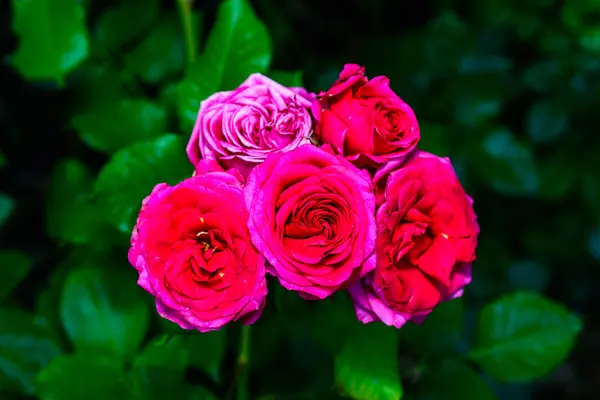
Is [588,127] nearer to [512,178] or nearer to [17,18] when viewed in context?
[512,178]

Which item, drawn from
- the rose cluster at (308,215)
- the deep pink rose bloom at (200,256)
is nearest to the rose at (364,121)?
the rose cluster at (308,215)

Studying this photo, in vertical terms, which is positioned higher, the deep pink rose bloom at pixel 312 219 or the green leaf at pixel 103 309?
the deep pink rose bloom at pixel 312 219

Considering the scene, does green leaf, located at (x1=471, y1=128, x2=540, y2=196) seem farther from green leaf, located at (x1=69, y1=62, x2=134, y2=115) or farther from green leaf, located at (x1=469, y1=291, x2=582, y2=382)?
green leaf, located at (x1=69, y1=62, x2=134, y2=115)

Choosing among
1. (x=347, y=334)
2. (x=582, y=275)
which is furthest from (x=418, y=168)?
(x=582, y=275)

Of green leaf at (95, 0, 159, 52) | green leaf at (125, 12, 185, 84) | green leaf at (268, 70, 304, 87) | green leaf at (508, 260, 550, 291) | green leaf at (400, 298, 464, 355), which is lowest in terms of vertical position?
green leaf at (508, 260, 550, 291)

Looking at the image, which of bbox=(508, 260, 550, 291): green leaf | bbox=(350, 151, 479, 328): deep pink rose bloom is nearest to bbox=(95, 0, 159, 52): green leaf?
bbox=(350, 151, 479, 328): deep pink rose bloom

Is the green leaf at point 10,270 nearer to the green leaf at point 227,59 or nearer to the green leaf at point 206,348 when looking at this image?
the green leaf at point 206,348
